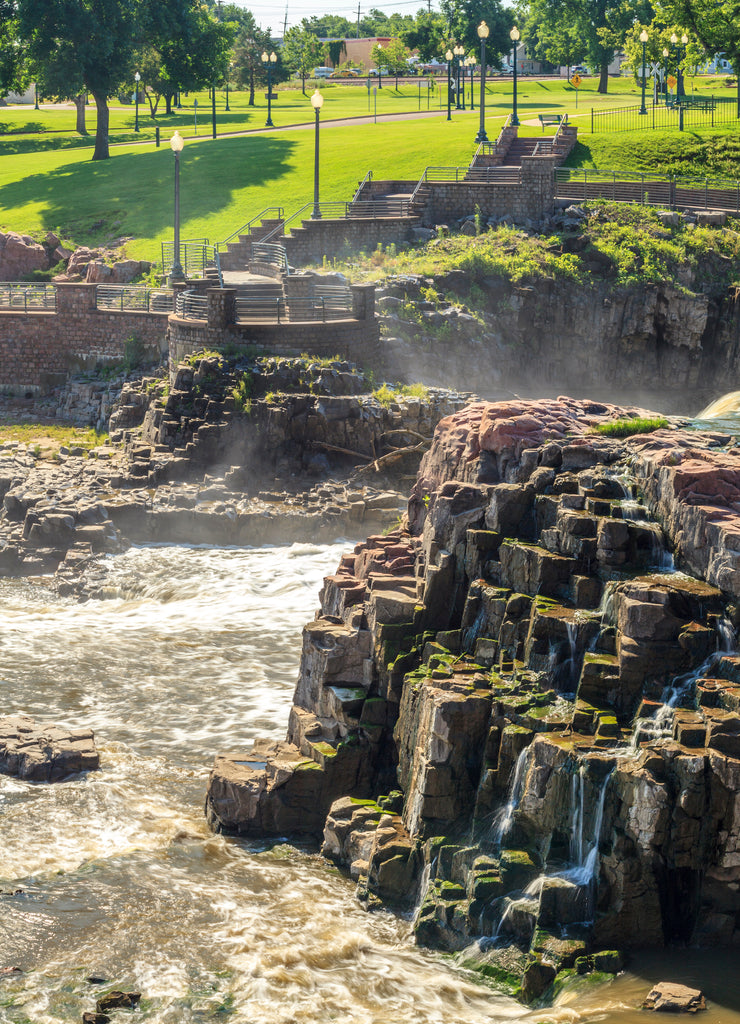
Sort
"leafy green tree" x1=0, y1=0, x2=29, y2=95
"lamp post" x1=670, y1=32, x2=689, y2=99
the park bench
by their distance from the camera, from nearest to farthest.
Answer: the park bench → "lamp post" x1=670, y1=32, x2=689, y2=99 → "leafy green tree" x1=0, y1=0, x2=29, y2=95

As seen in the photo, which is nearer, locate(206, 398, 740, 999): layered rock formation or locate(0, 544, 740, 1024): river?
locate(0, 544, 740, 1024): river

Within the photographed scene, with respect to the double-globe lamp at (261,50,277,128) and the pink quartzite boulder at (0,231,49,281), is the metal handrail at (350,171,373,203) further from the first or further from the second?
the double-globe lamp at (261,50,277,128)

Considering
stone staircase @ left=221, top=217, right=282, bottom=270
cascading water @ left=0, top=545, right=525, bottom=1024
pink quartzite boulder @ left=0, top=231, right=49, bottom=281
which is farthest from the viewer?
pink quartzite boulder @ left=0, top=231, right=49, bottom=281

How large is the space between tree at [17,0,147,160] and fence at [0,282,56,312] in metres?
21.6

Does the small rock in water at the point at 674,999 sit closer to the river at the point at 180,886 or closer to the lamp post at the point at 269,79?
the river at the point at 180,886

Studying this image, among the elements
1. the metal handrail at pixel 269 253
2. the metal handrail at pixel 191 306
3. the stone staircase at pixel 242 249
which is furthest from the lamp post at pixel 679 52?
the metal handrail at pixel 191 306

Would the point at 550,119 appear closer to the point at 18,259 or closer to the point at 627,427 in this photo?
the point at 18,259

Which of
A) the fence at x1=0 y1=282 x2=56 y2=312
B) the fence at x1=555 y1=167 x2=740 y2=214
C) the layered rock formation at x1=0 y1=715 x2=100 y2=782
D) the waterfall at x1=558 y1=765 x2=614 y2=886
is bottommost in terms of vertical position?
the layered rock formation at x1=0 y1=715 x2=100 y2=782

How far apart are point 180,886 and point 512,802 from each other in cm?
515

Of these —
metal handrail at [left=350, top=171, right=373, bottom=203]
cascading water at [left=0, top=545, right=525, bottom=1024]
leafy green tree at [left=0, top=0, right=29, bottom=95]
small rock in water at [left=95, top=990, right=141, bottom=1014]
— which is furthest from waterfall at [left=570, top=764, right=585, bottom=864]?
leafy green tree at [left=0, top=0, right=29, bottom=95]

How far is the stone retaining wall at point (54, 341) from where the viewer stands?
163 feet

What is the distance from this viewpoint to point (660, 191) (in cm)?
5347

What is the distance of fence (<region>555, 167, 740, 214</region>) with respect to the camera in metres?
52.8

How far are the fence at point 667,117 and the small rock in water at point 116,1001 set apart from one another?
5345 centimetres
